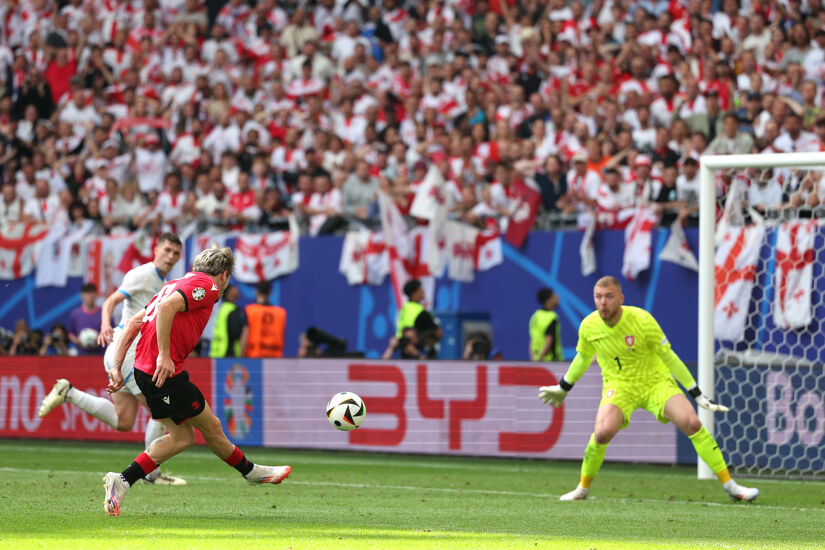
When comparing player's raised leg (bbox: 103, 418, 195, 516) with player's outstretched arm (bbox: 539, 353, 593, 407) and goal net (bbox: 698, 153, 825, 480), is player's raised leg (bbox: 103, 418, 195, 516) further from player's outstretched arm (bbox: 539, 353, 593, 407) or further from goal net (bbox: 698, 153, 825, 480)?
goal net (bbox: 698, 153, 825, 480)

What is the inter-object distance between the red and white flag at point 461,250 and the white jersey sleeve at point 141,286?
7.34 meters

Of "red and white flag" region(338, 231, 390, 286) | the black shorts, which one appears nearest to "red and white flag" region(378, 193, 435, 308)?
"red and white flag" region(338, 231, 390, 286)

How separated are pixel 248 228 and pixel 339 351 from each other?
3.03 m

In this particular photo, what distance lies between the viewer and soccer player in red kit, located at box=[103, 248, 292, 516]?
8.41 metres

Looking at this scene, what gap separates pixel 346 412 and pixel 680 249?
734cm

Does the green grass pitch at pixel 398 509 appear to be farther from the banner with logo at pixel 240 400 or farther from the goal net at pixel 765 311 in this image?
the banner with logo at pixel 240 400

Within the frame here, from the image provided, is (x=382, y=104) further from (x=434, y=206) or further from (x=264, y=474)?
(x=264, y=474)

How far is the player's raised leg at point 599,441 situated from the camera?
10586mm

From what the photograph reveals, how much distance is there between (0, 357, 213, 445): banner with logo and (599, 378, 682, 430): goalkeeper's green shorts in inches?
271

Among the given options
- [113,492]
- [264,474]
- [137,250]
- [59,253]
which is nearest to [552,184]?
[137,250]

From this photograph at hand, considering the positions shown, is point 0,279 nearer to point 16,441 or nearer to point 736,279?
point 16,441

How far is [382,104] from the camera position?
20594 mm

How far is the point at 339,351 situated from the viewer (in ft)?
58.0

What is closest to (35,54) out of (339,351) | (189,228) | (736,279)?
(189,228)
